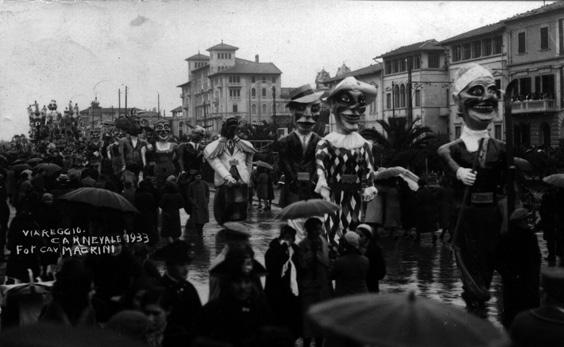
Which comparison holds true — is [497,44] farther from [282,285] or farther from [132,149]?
[282,285]

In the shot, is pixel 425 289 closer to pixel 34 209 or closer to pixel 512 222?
pixel 512 222

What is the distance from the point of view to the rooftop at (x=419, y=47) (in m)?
78.2

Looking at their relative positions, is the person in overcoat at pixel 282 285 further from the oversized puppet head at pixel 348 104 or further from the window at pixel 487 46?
the window at pixel 487 46

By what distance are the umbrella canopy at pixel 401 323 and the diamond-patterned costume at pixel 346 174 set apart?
6.54m

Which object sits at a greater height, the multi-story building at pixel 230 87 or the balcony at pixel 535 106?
the multi-story building at pixel 230 87

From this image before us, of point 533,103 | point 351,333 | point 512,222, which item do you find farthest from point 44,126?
point 351,333

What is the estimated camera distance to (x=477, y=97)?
445 inches

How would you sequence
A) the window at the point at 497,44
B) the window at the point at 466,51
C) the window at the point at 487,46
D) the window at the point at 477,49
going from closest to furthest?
the window at the point at 497,44 < the window at the point at 487,46 < the window at the point at 477,49 < the window at the point at 466,51

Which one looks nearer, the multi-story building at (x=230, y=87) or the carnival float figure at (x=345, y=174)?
the carnival float figure at (x=345, y=174)

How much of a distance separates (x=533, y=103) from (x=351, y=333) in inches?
2328

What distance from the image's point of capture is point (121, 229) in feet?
40.3

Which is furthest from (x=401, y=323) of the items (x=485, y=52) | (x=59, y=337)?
(x=485, y=52)

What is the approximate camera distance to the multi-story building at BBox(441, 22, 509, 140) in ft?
217

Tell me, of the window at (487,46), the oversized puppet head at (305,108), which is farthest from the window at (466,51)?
the oversized puppet head at (305,108)
